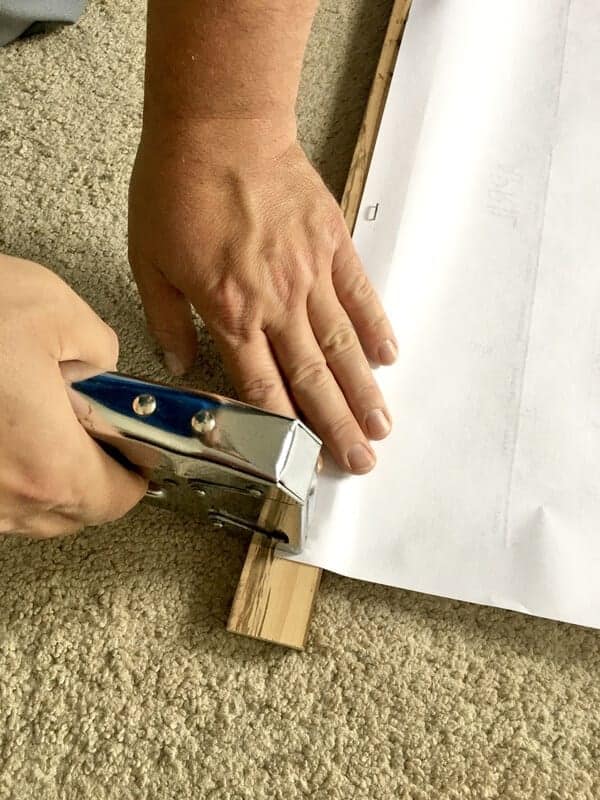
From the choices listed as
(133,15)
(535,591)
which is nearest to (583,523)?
(535,591)

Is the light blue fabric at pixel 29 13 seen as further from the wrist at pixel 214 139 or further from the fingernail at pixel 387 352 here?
the fingernail at pixel 387 352

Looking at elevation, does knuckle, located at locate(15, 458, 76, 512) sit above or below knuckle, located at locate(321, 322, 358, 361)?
above

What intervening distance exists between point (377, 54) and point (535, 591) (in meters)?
0.44

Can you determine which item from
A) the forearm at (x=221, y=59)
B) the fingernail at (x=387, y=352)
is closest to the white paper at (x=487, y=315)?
the fingernail at (x=387, y=352)

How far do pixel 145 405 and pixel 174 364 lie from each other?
0.18 m

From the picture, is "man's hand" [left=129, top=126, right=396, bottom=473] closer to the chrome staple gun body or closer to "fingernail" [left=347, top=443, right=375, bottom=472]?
"fingernail" [left=347, top=443, right=375, bottom=472]

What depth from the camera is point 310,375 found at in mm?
447

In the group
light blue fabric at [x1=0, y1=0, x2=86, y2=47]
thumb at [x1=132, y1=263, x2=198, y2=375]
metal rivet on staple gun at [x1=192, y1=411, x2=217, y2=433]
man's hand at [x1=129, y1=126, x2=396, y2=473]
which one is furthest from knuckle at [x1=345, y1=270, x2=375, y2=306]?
light blue fabric at [x1=0, y1=0, x2=86, y2=47]

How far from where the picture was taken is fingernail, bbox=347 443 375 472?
1.41ft

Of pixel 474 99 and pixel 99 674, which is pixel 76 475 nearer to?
pixel 99 674

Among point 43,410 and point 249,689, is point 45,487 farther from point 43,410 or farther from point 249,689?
point 249,689

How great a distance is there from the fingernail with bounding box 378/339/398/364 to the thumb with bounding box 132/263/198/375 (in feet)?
0.40

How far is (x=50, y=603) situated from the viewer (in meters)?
0.42

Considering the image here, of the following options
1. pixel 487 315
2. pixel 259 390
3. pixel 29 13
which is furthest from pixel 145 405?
pixel 29 13
